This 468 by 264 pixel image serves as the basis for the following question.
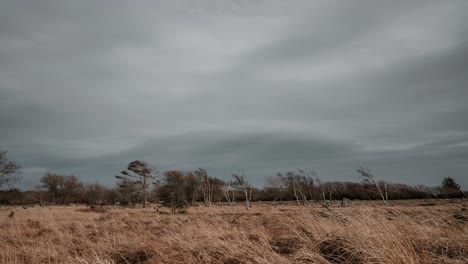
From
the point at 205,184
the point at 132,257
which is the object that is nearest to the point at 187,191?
the point at 205,184

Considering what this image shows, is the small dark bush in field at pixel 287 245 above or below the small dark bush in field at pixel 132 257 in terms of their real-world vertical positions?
above

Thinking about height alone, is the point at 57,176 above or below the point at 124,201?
above

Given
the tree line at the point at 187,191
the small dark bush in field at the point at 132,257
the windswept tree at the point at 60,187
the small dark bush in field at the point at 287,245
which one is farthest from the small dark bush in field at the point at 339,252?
the windswept tree at the point at 60,187

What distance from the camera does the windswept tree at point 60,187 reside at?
60.1 m

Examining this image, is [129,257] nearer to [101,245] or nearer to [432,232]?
[101,245]

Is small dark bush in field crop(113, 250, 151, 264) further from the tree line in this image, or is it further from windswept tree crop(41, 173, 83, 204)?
windswept tree crop(41, 173, 83, 204)

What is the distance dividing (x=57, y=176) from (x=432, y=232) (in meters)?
71.4

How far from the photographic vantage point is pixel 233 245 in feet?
13.5

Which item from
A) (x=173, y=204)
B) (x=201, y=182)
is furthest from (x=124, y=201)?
(x=173, y=204)

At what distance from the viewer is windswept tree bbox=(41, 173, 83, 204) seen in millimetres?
60094

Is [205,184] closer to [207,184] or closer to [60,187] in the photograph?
[207,184]

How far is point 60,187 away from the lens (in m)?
61.4

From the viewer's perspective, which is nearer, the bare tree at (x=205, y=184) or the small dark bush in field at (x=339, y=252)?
the small dark bush in field at (x=339, y=252)

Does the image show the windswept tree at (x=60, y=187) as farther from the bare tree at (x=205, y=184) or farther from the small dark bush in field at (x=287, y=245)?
the small dark bush in field at (x=287, y=245)
